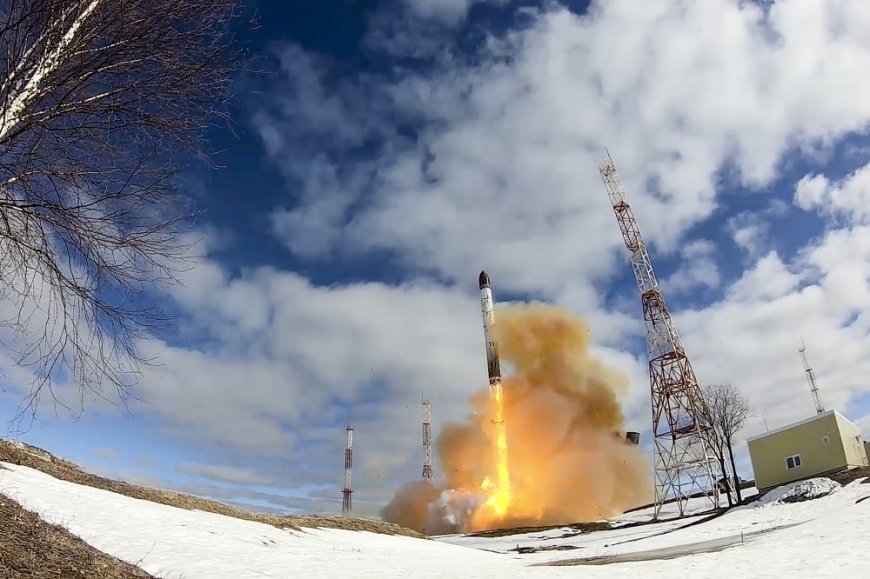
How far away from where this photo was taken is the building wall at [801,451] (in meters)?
40.1

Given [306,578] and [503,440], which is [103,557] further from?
[503,440]

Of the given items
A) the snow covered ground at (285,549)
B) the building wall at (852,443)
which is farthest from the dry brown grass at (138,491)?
the building wall at (852,443)

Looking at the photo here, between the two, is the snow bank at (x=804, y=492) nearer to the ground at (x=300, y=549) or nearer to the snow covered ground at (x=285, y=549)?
the ground at (x=300, y=549)

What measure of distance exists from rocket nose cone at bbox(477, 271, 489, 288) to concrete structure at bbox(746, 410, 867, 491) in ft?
136

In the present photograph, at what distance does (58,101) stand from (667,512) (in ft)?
196

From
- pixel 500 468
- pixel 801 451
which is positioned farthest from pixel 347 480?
pixel 801 451

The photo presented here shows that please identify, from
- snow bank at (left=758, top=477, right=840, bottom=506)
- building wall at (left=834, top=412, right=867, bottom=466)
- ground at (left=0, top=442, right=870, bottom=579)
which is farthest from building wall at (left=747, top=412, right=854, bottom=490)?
ground at (left=0, top=442, right=870, bottom=579)

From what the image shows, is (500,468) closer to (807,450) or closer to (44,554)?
(807,450)

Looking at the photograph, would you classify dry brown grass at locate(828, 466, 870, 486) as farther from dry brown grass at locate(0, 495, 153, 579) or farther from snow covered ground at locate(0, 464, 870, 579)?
dry brown grass at locate(0, 495, 153, 579)

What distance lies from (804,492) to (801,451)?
11.9m

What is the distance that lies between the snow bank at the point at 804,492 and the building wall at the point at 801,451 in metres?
8.62

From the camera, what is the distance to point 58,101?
662cm

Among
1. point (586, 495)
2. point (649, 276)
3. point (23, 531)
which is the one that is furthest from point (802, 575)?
point (586, 495)

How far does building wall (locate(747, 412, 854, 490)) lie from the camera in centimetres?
4012
